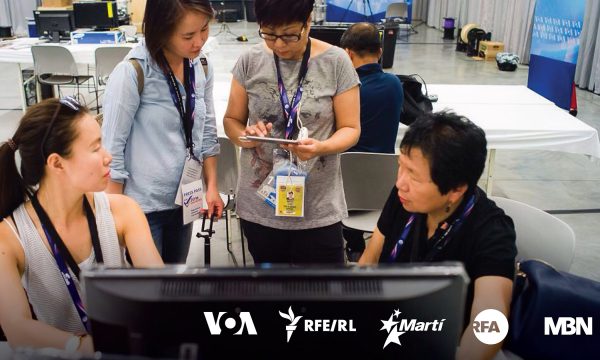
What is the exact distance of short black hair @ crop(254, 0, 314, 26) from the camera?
1649 mm

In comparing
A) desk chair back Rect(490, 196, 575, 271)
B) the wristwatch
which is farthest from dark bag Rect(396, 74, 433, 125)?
the wristwatch


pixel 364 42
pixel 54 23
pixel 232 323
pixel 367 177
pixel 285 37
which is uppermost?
pixel 285 37

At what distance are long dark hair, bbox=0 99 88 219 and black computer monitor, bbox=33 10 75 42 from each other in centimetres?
561

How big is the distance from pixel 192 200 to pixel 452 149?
2.90 feet

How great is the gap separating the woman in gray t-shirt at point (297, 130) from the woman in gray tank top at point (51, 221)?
482 mm

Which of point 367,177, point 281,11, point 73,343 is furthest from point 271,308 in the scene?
point 367,177

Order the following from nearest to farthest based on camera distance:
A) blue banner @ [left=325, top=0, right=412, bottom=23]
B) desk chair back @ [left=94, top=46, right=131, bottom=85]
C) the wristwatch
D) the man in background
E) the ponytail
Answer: the wristwatch
the ponytail
the man in background
desk chair back @ [left=94, top=46, right=131, bottom=85]
blue banner @ [left=325, top=0, right=412, bottom=23]

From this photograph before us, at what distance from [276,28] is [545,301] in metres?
1.05

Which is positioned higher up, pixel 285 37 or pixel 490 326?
pixel 285 37

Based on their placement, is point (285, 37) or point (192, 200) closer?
point (285, 37)

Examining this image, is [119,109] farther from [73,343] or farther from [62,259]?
[73,343]

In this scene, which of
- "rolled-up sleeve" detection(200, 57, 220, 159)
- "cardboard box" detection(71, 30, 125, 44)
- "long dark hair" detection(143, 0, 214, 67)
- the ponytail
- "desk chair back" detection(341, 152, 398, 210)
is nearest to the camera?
the ponytail

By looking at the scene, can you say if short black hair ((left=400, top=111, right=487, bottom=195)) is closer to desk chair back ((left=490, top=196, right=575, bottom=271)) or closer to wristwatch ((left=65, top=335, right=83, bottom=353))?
desk chair back ((left=490, top=196, right=575, bottom=271))

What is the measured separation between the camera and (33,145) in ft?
4.64
